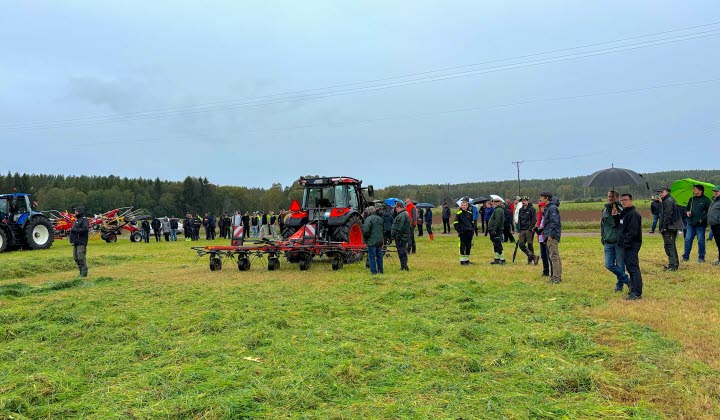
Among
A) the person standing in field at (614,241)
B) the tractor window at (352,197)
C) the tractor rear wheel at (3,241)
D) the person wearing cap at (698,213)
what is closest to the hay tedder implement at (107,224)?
the tractor rear wheel at (3,241)

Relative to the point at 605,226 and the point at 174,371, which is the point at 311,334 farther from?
the point at 605,226

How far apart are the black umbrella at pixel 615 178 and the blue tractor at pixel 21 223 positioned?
2007 cm

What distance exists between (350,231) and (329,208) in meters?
0.94

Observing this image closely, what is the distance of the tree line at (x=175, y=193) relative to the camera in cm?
7294

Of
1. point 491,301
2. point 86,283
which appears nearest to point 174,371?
point 491,301

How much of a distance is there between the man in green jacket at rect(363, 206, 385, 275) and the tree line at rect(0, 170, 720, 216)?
5655 centimetres

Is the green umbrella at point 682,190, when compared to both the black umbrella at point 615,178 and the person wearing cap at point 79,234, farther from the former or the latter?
the person wearing cap at point 79,234

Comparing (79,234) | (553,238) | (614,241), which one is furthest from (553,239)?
(79,234)

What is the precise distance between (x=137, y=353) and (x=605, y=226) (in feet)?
22.1

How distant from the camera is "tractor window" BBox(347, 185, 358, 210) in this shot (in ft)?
45.8

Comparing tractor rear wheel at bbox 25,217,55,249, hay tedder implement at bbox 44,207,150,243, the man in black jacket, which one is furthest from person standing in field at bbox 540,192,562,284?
hay tedder implement at bbox 44,207,150,243

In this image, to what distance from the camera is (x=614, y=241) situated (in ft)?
26.0

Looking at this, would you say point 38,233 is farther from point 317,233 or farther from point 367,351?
point 367,351

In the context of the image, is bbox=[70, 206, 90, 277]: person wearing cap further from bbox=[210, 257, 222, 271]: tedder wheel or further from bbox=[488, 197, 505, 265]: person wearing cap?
bbox=[488, 197, 505, 265]: person wearing cap
